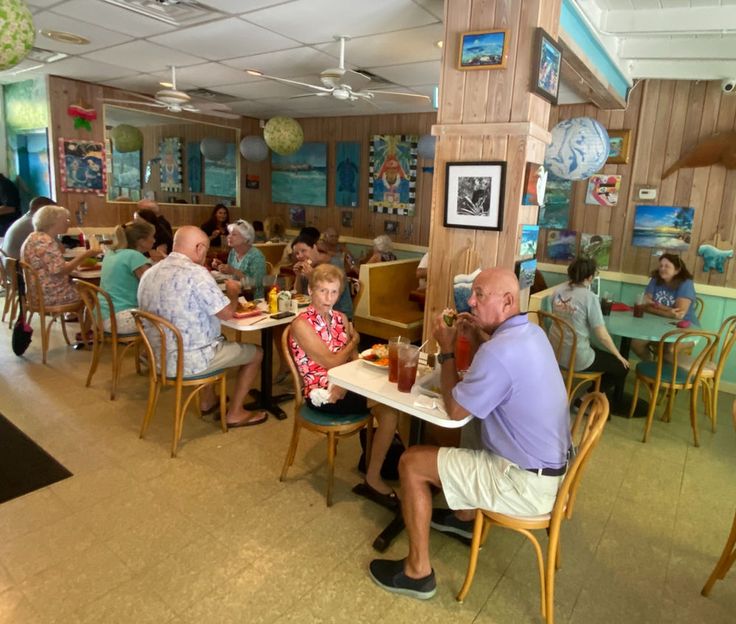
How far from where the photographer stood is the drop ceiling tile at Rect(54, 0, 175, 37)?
3561 mm

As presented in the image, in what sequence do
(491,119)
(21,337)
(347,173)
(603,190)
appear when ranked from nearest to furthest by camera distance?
(491,119) < (21,337) < (603,190) < (347,173)

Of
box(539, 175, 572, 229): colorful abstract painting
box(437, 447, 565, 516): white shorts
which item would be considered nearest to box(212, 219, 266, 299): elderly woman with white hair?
box(437, 447, 565, 516): white shorts

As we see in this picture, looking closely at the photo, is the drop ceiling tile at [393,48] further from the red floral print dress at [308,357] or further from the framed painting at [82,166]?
the framed painting at [82,166]

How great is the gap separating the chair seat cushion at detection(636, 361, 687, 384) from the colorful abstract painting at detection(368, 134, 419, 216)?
153 inches

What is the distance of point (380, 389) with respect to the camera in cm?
213

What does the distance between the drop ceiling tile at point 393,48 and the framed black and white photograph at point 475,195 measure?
4.81 ft

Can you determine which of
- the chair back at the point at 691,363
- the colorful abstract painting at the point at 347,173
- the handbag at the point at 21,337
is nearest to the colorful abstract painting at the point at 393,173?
the colorful abstract painting at the point at 347,173

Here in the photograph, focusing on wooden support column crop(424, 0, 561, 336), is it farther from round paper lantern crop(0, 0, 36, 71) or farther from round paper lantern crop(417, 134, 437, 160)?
round paper lantern crop(417, 134, 437, 160)

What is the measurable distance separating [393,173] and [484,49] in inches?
168

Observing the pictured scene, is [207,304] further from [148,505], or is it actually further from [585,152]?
[585,152]

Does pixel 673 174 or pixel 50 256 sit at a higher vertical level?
pixel 673 174

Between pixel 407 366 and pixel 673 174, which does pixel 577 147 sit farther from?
pixel 407 366

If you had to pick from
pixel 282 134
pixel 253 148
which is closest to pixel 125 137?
pixel 253 148

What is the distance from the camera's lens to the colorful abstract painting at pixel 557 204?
5277mm
